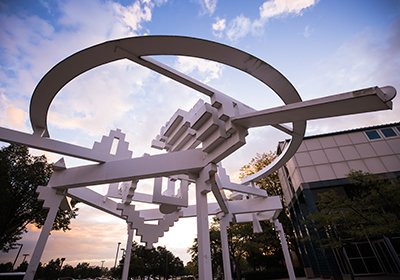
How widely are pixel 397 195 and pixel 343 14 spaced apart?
26.0ft

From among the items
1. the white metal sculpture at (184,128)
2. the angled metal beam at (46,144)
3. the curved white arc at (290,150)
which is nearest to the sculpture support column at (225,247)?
the white metal sculpture at (184,128)

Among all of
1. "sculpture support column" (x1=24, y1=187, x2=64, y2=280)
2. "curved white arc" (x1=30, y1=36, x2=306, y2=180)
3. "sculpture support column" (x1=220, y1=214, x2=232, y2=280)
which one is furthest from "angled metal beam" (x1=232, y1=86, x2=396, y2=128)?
"sculpture support column" (x1=24, y1=187, x2=64, y2=280)

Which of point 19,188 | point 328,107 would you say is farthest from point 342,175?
point 19,188

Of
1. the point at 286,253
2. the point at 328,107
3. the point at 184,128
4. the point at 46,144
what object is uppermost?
the point at 184,128

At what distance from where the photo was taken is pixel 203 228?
16.5 ft

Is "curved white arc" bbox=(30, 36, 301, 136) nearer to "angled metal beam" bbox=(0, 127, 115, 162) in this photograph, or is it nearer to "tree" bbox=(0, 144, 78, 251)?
"angled metal beam" bbox=(0, 127, 115, 162)

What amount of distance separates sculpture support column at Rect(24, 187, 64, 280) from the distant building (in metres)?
14.0

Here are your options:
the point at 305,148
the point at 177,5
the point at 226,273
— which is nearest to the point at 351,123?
the point at 305,148

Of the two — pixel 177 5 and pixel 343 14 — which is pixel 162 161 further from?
pixel 343 14

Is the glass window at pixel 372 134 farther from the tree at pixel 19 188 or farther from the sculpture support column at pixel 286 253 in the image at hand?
the tree at pixel 19 188

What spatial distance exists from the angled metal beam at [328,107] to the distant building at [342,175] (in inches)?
468

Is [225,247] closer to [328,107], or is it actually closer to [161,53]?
[328,107]

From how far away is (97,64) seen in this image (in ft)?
14.3

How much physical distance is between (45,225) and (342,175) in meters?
18.5
